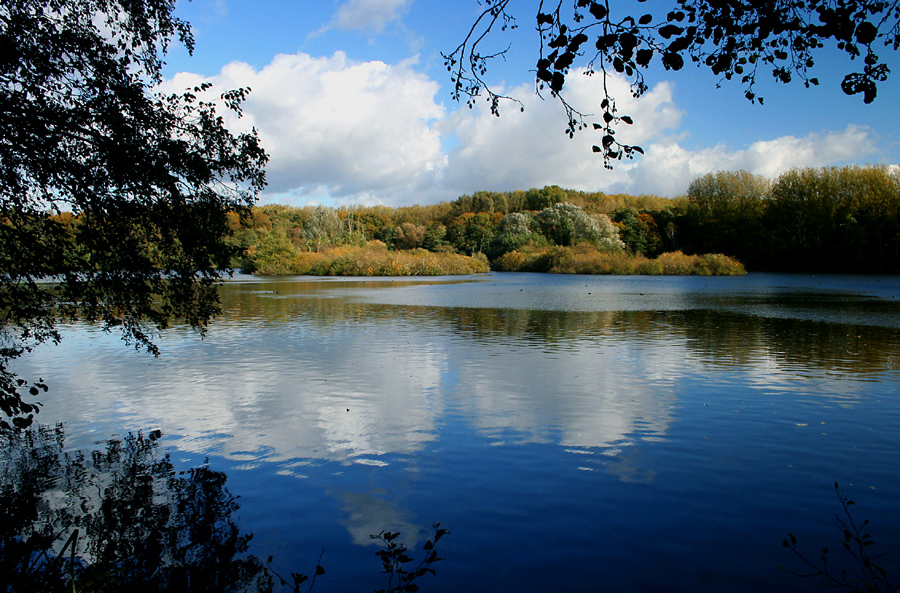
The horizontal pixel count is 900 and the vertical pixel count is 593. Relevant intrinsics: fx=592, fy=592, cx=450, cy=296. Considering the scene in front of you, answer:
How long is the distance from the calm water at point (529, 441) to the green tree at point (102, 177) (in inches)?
59.6

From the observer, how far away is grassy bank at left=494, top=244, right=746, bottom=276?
48938 mm

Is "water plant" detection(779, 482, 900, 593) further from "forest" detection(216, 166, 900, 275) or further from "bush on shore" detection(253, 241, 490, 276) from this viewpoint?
"bush on shore" detection(253, 241, 490, 276)

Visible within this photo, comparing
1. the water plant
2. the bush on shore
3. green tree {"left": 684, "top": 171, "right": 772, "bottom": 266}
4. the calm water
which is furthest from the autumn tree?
the water plant

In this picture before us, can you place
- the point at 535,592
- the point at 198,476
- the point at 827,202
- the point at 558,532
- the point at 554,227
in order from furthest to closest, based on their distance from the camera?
1. the point at 554,227
2. the point at 827,202
3. the point at 198,476
4. the point at 558,532
5. the point at 535,592

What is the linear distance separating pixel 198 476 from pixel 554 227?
6326cm

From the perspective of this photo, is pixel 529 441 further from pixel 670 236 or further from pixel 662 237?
pixel 662 237

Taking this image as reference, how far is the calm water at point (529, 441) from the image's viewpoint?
3.70m

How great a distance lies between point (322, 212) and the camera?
7219cm

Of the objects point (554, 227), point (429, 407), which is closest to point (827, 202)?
point (554, 227)

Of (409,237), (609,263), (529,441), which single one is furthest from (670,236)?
(529,441)

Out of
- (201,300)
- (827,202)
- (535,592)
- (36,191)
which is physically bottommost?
(535,592)

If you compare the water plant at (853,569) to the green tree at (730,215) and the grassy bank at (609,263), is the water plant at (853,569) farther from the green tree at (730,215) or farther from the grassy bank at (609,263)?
the green tree at (730,215)

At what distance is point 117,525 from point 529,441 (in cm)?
353

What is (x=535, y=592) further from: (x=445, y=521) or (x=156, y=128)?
(x=156, y=128)
